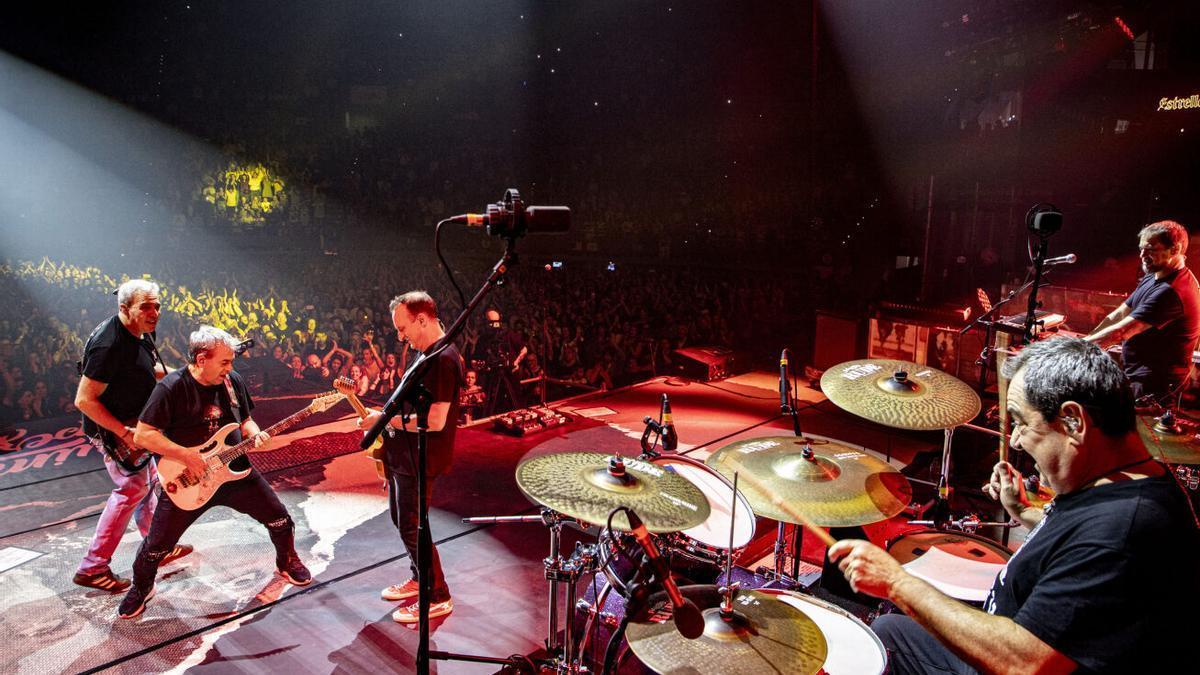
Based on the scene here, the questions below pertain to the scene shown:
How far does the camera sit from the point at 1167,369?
4.20 meters

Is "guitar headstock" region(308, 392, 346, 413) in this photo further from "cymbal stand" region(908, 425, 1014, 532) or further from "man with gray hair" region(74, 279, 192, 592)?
"cymbal stand" region(908, 425, 1014, 532)

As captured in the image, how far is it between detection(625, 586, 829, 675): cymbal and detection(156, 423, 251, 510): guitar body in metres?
2.36

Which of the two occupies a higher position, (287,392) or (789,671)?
(789,671)

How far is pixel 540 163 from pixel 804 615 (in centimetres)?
1573

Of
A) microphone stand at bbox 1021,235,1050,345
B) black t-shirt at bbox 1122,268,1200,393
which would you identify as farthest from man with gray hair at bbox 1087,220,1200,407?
microphone stand at bbox 1021,235,1050,345

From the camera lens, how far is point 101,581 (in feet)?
11.1

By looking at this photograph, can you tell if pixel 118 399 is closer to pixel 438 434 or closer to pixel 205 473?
pixel 205 473

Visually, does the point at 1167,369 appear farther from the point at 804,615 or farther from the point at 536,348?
the point at 536,348

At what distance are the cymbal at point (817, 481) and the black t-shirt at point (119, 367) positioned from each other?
2.82m

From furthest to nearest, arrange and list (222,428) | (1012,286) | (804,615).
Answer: (1012,286), (222,428), (804,615)

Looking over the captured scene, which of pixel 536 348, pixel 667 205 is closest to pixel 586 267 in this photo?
pixel 667 205

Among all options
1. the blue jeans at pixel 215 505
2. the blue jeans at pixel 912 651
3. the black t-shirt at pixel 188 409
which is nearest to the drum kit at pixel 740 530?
the blue jeans at pixel 912 651

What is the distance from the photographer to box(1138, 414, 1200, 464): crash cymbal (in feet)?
11.0

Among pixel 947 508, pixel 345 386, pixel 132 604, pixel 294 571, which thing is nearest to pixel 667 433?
pixel 345 386
